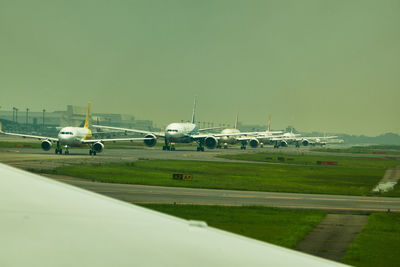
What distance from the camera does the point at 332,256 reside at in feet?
56.4

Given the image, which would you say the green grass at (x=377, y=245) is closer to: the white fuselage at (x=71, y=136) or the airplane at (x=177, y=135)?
the white fuselage at (x=71, y=136)

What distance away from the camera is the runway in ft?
97.1

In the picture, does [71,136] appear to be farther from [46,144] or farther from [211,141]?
[211,141]

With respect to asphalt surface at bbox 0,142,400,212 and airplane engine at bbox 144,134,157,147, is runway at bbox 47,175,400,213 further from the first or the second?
airplane engine at bbox 144,134,157,147

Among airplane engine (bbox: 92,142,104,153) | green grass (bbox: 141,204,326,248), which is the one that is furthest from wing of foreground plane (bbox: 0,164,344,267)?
airplane engine (bbox: 92,142,104,153)

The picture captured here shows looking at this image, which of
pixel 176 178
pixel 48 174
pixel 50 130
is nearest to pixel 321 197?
pixel 176 178

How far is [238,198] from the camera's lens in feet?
106

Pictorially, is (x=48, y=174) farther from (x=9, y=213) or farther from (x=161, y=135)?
(x=161, y=135)

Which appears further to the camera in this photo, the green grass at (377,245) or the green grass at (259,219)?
the green grass at (259,219)

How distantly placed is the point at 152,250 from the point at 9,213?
4.02 feet

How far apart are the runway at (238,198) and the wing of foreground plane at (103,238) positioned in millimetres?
24302

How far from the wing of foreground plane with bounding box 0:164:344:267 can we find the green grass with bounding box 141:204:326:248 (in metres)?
15.5

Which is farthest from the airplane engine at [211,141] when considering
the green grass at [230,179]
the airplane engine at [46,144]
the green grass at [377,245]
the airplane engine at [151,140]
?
the green grass at [377,245]

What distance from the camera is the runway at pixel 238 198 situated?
2959cm
